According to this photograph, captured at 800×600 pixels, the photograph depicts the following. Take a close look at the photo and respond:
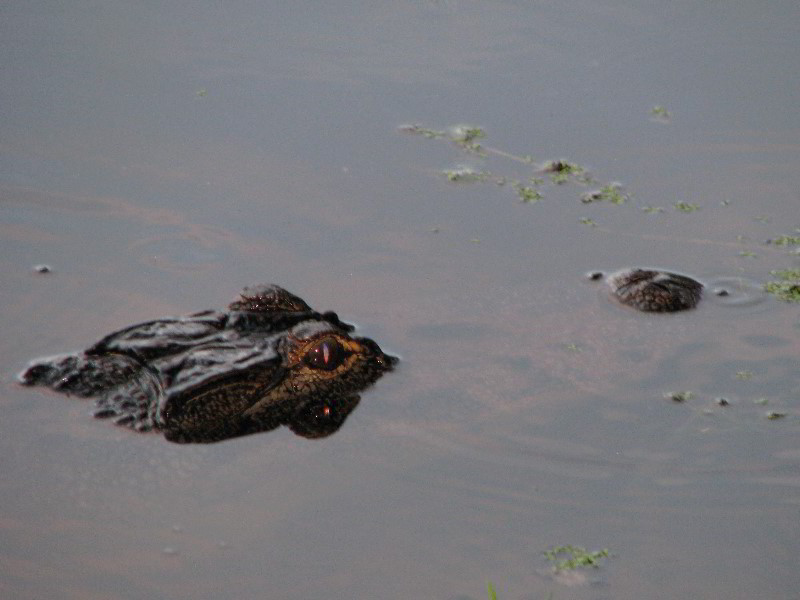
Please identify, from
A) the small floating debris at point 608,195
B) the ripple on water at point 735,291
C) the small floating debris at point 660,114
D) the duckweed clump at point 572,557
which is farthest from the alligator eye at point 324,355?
the small floating debris at point 660,114

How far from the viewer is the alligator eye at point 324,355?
4.99 metres

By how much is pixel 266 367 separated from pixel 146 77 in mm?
4055

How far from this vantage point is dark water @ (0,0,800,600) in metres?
4.38

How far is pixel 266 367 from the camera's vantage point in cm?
489

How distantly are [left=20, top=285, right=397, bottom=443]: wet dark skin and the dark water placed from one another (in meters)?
0.10

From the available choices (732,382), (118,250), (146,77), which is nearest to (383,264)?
(118,250)

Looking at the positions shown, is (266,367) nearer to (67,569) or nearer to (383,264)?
(67,569)

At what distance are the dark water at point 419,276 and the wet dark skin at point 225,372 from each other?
0.10 metres

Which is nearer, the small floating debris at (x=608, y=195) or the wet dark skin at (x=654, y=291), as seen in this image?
the wet dark skin at (x=654, y=291)

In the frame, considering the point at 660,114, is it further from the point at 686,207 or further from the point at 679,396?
the point at 679,396

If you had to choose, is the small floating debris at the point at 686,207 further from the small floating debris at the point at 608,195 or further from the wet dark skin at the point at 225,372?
the wet dark skin at the point at 225,372

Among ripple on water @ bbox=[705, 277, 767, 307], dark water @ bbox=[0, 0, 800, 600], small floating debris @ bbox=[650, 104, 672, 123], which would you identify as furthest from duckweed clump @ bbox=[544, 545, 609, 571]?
small floating debris @ bbox=[650, 104, 672, 123]

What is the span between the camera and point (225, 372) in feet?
15.6

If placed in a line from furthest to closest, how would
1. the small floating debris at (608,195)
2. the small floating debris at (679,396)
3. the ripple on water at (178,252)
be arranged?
the small floating debris at (608,195), the ripple on water at (178,252), the small floating debris at (679,396)
